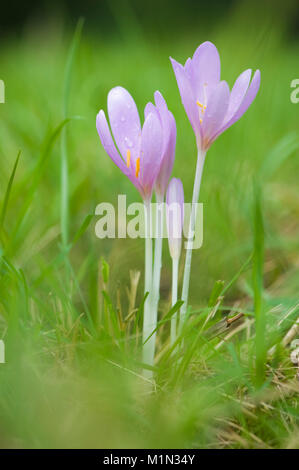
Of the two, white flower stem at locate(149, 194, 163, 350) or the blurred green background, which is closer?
the blurred green background

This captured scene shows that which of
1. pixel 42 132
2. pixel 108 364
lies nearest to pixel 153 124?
pixel 108 364

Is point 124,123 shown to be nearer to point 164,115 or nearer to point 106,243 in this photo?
point 164,115

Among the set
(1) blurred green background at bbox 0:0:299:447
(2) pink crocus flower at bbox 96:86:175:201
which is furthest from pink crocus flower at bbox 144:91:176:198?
(1) blurred green background at bbox 0:0:299:447

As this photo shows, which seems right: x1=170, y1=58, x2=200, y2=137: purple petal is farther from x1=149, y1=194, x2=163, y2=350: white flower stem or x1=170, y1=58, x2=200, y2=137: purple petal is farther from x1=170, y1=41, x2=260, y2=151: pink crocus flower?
x1=149, y1=194, x2=163, y2=350: white flower stem

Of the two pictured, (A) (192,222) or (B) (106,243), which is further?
(B) (106,243)

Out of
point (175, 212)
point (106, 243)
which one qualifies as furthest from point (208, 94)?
point (106, 243)

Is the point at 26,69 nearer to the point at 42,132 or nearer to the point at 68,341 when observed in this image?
the point at 42,132

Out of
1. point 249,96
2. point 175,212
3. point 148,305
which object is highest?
point 249,96
